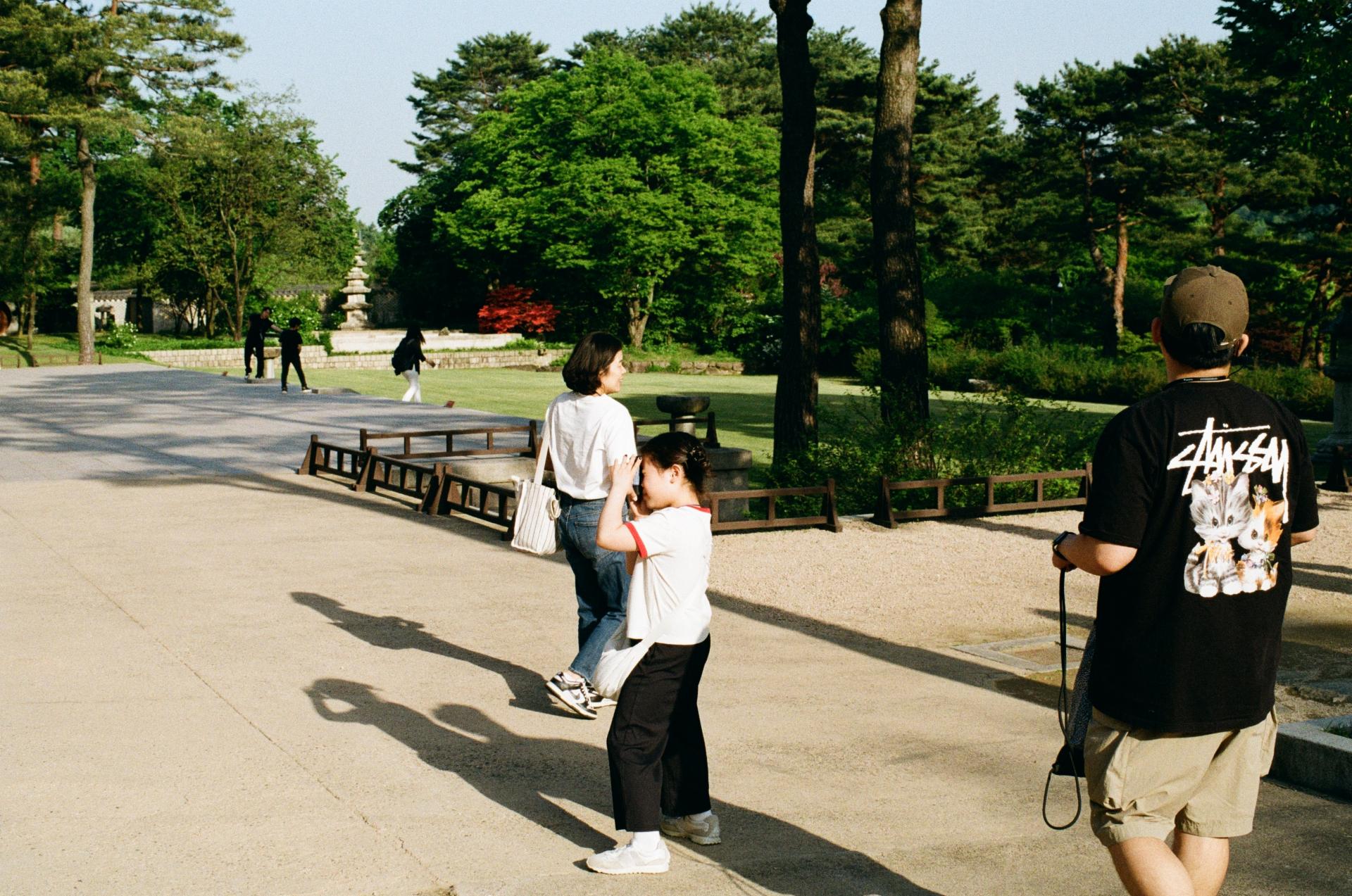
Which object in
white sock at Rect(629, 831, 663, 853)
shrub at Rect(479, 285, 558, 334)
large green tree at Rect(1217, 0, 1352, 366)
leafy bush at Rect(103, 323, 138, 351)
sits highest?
large green tree at Rect(1217, 0, 1352, 366)

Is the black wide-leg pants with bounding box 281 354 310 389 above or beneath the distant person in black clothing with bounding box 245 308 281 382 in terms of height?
beneath

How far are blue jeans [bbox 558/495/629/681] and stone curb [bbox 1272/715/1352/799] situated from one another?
285cm

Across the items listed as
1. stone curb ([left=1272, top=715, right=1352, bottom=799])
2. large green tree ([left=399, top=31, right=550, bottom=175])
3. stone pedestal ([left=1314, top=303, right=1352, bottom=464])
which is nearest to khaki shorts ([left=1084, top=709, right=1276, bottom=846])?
stone curb ([left=1272, top=715, right=1352, bottom=799])

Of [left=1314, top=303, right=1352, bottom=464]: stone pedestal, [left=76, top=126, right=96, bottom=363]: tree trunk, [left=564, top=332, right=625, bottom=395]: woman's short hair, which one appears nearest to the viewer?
[left=564, top=332, right=625, bottom=395]: woman's short hair

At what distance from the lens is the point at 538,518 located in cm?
618

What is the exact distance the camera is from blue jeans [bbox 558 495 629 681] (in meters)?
5.99

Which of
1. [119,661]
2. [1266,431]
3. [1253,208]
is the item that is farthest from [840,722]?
[1253,208]

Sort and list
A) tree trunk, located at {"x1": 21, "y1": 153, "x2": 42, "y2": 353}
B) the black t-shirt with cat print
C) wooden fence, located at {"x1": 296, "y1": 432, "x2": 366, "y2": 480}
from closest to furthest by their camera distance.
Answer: the black t-shirt with cat print
wooden fence, located at {"x1": 296, "y1": 432, "x2": 366, "y2": 480}
tree trunk, located at {"x1": 21, "y1": 153, "x2": 42, "y2": 353}

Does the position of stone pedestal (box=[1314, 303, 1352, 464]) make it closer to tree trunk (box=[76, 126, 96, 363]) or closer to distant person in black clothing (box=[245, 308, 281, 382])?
distant person in black clothing (box=[245, 308, 281, 382])

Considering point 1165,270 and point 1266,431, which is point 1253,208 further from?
point 1266,431

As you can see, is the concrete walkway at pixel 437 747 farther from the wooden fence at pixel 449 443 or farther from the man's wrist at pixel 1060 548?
the wooden fence at pixel 449 443

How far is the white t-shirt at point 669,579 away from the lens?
4344mm

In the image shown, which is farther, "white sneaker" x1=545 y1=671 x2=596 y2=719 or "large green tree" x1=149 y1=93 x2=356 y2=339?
"large green tree" x1=149 y1=93 x2=356 y2=339

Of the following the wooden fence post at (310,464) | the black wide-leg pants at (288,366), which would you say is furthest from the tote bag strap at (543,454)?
the black wide-leg pants at (288,366)
